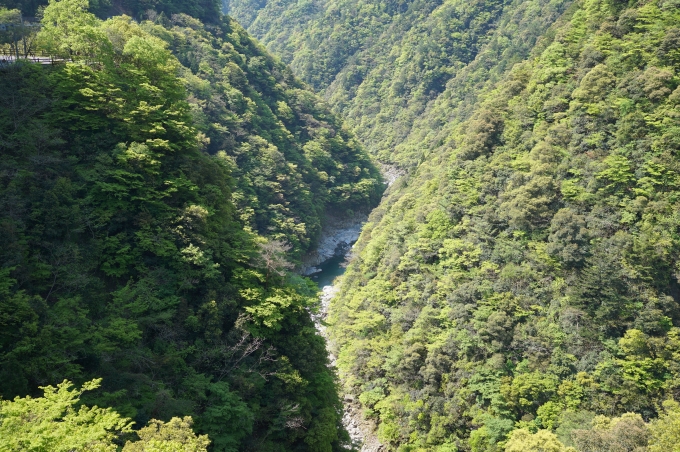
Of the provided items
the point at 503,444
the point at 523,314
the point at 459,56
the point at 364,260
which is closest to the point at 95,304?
the point at 503,444

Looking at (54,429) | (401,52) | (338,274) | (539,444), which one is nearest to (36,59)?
(54,429)

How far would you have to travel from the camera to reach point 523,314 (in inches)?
1070

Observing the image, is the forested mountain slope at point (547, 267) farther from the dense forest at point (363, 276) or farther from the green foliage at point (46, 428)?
the green foliage at point (46, 428)

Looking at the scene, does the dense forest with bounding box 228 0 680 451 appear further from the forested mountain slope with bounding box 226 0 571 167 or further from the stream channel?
the forested mountain slope with bounding box 226 0 571 167

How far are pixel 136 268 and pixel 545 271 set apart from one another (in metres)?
23.2

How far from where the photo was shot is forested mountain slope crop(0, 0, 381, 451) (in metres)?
15.7

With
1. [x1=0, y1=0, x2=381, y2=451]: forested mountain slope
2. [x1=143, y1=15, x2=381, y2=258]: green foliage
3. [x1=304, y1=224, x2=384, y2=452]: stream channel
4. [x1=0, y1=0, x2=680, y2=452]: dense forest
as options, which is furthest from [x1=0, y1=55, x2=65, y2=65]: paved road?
[x1=304, y1=224, x2=384, y2=452]: stream channel

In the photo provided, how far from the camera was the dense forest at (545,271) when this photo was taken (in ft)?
76.2

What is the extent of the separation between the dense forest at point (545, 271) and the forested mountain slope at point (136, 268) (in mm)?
8608

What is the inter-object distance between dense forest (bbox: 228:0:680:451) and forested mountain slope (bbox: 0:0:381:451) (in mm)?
8608

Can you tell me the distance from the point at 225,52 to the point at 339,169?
912 inches

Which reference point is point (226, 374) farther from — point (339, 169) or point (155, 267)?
point (339, 169)

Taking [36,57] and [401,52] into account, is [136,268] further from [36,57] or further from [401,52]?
[401,52]

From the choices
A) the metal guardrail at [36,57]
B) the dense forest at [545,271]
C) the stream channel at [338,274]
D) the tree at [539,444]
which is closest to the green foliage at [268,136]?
the stream channel at [338,274]
